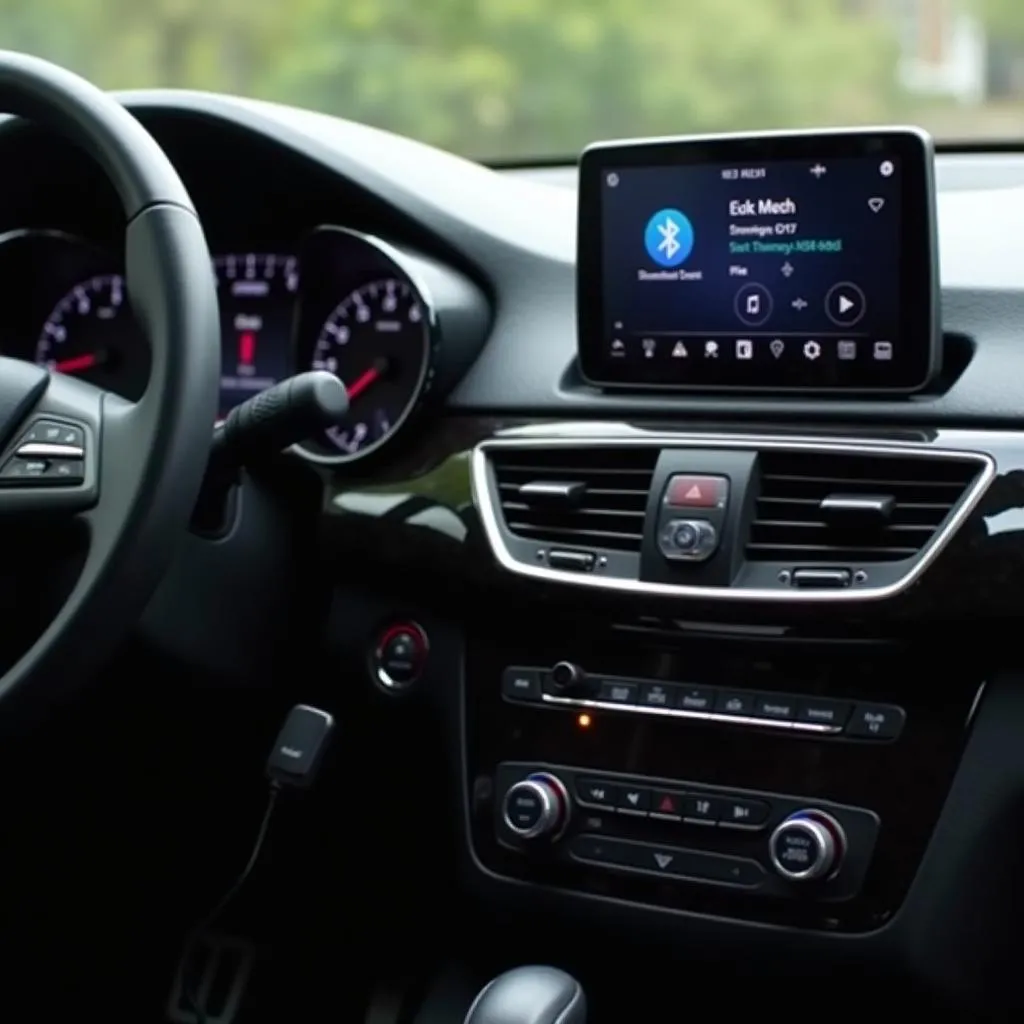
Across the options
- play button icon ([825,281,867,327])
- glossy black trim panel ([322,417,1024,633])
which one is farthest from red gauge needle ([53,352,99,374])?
play button icon ([825,281,867,327])

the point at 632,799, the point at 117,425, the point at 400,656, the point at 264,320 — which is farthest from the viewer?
the point at 264,320

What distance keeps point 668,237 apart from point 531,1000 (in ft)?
2.10

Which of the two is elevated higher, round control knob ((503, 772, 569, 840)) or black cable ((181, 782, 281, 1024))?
round control knob ((503, 772, 569, 840))

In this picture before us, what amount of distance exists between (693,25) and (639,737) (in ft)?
4.48

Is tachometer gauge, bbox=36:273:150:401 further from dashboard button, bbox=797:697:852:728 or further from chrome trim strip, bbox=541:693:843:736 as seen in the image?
dashboard button, bbox=797:697:852:728

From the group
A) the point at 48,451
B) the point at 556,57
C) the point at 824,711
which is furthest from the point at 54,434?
the point at 556,57

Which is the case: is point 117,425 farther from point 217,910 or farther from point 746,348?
point 217,910

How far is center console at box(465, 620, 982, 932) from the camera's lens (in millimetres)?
1505

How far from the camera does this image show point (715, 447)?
1.54 metres

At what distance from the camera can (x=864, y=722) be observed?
59.5 inches

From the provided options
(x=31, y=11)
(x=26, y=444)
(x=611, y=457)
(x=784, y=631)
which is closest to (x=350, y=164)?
(x=611, y=457)

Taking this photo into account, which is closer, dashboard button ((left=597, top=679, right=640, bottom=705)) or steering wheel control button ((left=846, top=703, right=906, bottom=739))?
steering wheel control button ((left=846, top=703, right=906, bottom=739))

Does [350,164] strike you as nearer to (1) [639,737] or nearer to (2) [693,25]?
(1) [639,737]

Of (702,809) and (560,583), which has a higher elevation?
(560,583)
